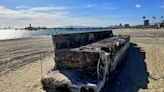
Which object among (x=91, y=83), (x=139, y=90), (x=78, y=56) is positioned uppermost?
(x=78, y=56)

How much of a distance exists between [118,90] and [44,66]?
6245 millimetres

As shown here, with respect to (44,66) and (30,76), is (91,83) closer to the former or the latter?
(30,76)

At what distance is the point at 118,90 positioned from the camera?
1018 centimetres

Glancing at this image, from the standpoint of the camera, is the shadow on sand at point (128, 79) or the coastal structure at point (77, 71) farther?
the shadow on sand at point (128, 79)

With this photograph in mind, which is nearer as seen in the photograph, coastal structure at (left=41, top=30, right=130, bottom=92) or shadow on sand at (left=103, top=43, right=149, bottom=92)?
coastal structure at (left=41, top=30, right=130, bottom=92)

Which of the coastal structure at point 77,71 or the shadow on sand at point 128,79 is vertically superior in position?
the coastal structure at point 77,71

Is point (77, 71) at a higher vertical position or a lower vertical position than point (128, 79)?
higher

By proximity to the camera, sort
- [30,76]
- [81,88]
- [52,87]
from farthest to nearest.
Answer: [30,76], [52,87], [81,88]

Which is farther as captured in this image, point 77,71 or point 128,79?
point 128,79

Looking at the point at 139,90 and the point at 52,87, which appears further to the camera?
the point at 139,90

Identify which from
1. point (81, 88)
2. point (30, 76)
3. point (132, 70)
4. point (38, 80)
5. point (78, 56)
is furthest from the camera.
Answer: point (132, 70)

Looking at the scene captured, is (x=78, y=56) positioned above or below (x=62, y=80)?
above

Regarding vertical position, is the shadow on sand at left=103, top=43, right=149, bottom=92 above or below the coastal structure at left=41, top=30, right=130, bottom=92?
below

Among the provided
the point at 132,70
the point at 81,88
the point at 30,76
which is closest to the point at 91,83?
the point at 81,88
